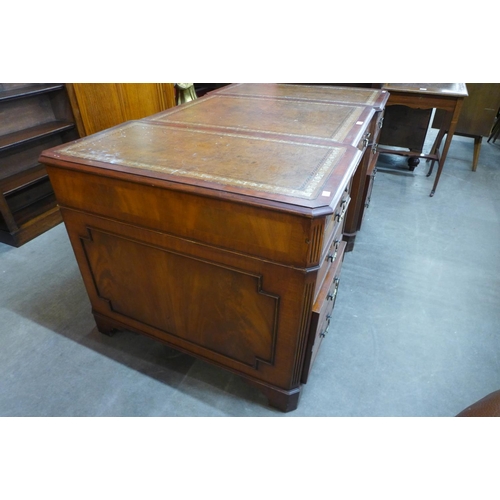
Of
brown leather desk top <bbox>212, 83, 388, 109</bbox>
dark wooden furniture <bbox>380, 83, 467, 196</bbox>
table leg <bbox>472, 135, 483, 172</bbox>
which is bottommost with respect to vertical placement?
table leg <bbox>472, 135, 483, 172</bbox>

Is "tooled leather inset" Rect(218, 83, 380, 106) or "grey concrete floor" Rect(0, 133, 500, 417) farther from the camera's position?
"tooled leather inset" Rect(218, 83, 380, 106)

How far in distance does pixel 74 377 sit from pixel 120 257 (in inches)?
21.4

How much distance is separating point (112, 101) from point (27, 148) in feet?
2.28

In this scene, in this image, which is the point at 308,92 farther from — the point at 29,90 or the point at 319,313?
the point at 29,90

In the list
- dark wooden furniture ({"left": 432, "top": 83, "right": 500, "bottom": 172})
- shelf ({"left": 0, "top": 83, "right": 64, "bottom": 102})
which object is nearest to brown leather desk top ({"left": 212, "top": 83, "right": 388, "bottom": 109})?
shelf ({"left": 0, "top": 83, "right": 64, "bottom": 102})

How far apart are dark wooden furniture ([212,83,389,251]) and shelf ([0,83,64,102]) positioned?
106cm

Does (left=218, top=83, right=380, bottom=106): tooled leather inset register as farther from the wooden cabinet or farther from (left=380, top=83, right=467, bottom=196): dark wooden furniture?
the wooden cabinet

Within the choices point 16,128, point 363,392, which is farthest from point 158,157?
point 16,128

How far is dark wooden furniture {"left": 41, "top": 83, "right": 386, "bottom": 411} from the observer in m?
0.85

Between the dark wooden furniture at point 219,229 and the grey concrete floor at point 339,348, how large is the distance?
149mm

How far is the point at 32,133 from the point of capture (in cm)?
214

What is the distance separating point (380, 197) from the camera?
267cm

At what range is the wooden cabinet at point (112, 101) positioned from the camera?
2.33 meters

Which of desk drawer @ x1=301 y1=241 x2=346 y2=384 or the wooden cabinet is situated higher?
the wooden cabinet
